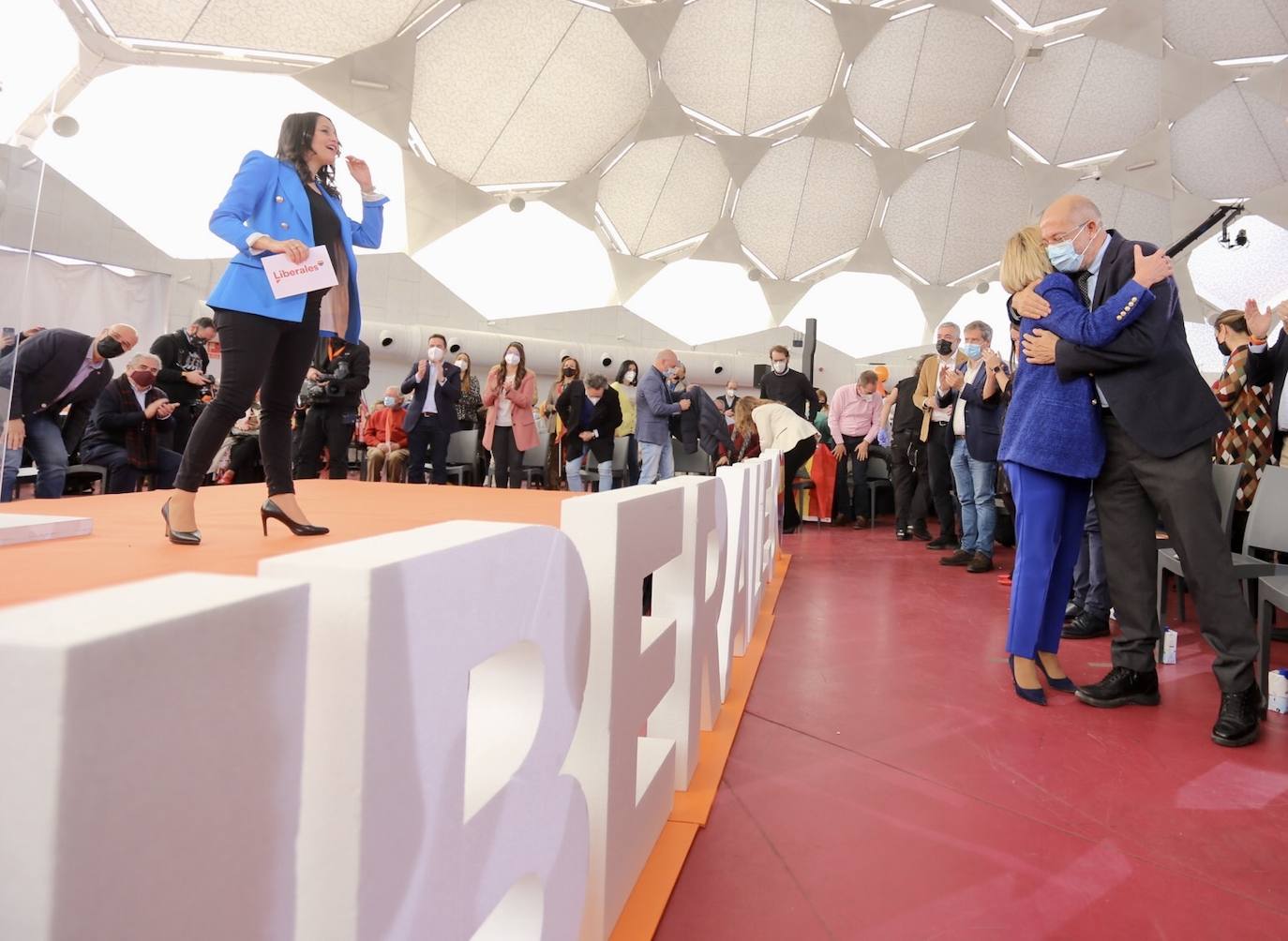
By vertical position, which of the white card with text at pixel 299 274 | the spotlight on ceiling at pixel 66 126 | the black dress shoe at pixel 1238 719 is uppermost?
the spotlight on ceiling at pixel 66 126

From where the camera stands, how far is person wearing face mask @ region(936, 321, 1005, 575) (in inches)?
211

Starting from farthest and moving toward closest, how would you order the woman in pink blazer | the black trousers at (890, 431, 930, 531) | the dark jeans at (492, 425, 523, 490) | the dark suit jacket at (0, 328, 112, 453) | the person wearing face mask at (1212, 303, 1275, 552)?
the dark jeans at (492, 425, 523, 490) → the woman in pink blazer → the black trousers at (890, 431, 930, 531) → the person wearing face mask at (1212, 303, 1275, 552) → the dark suit jacket at (0, 328, 112, 453)

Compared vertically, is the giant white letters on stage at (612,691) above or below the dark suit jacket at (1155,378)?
below

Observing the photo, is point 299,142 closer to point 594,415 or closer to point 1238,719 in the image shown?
point 1238,719

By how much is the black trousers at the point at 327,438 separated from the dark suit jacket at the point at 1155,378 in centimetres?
492

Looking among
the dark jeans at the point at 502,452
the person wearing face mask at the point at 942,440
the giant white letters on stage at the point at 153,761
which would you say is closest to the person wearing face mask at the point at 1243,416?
the person wearing face mask at the point at 942,440

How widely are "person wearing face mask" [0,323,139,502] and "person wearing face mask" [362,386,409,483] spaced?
3407 mm

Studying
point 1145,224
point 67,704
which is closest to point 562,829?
point 67,704

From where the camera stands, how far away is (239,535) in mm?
2959

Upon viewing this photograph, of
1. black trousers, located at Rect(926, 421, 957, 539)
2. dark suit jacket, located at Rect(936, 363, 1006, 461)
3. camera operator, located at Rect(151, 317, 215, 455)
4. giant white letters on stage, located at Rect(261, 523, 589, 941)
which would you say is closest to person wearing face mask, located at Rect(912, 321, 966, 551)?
black trousers, located at Rect(926, 421, 957, 539)

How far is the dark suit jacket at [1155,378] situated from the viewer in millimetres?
2443

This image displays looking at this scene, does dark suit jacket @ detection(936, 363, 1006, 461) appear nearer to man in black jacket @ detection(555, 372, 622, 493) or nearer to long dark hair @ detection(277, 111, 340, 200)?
man in black jacket @ detection(555, 372, 622, 493)

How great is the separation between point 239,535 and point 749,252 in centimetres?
1679

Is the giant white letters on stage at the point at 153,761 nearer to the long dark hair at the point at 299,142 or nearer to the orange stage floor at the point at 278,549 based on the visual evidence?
the orange stage floor at the point at 278,549
